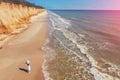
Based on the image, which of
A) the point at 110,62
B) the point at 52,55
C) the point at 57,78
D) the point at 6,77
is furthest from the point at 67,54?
the point at 6,77

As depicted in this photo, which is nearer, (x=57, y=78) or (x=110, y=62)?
(x=57, y=78)

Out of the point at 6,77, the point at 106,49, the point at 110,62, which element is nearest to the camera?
the point at 6,77

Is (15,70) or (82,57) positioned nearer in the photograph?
(15,70)

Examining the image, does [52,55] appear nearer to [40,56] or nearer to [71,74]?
[40,56]

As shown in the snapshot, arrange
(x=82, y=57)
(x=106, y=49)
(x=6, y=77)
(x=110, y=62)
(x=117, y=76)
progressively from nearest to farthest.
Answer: (x=6, y=77) < (x=117, y=76) < (x=110, y=62) < (x=82, y=57) < (x=106, y=49)

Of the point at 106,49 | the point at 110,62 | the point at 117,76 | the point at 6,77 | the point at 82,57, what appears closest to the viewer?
the point at 6,77

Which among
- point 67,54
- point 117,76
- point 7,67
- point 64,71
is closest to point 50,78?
point 64,71

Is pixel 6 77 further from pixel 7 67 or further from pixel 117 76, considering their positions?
pixel 117 76

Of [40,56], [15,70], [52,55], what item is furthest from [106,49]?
[15,70]
